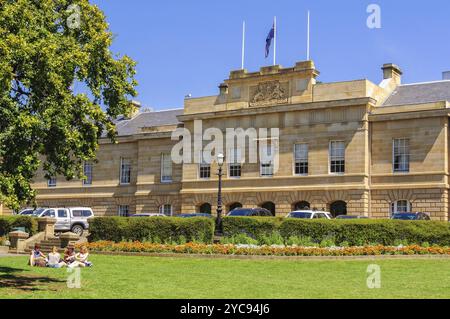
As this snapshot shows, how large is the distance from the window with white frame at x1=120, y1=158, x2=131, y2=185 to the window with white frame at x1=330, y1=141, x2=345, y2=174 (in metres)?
19.3

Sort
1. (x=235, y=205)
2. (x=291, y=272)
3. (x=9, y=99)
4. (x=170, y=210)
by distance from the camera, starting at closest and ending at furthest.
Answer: (x=9, y=99), (x=291, y=272), (x=235, y=205), (x=170, y=210)

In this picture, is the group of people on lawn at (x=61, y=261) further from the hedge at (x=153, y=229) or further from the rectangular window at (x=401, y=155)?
the rectangular window at (x=401, y=155)

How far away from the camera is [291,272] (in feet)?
73.1

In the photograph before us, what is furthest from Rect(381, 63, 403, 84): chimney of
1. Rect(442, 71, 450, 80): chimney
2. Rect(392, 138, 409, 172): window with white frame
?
Rect(392, 138, 409, 172): window with white frame

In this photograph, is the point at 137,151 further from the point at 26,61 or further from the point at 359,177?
the point at 26,61

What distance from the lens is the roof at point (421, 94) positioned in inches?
1827

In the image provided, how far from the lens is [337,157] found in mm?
45875

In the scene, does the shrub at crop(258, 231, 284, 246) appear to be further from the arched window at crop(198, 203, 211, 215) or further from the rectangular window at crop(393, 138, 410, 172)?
the arched window at crop(198, 203, 211, 215)

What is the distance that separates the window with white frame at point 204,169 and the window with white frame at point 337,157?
9786 millimetres

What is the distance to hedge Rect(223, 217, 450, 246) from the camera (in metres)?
29.4

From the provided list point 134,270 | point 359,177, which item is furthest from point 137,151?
point 134,270

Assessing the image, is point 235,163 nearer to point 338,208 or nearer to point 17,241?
point 338,208

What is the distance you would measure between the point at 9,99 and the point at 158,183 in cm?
3780

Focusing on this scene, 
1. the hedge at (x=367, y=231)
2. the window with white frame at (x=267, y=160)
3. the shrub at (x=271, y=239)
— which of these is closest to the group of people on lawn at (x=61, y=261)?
the shrub at (x=271, y=239)
